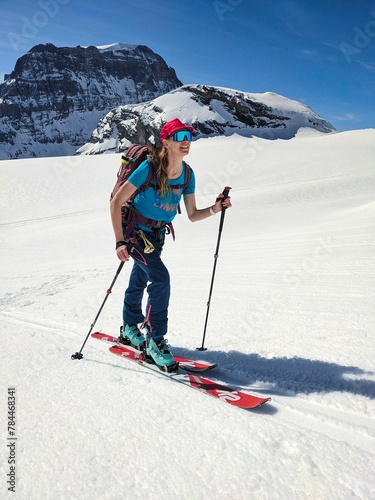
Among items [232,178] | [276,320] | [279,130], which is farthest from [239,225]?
[279,130]

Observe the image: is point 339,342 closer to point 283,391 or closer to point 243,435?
point 283,391

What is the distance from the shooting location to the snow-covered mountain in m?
89.1

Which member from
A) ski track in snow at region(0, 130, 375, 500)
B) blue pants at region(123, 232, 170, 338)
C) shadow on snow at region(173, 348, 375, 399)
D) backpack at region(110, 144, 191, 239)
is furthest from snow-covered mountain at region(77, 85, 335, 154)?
shadow on snow at region(173, 348, 375, 399)

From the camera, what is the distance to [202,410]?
2.62 metres

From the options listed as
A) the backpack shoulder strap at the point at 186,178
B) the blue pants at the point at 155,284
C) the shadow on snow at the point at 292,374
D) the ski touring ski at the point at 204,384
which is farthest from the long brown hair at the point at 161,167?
the shadow on snow at the point at 292,374

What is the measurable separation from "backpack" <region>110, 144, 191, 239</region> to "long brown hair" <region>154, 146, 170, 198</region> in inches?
1.5

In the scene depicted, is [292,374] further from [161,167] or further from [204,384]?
[161,167]

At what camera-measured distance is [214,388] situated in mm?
2959

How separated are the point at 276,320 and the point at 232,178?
2268cm

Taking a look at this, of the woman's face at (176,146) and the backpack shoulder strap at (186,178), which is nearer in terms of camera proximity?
the woman's face at (176,146)

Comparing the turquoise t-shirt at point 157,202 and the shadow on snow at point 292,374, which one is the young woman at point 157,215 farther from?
the shadow on snow at point 292,374

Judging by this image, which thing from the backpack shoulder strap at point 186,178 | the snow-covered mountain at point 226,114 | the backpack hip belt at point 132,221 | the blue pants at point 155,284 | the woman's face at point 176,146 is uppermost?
the snow-covered mountain at point 226,114

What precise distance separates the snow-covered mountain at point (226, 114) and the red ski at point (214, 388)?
83955 millimetres

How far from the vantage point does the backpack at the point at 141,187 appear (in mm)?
3309
